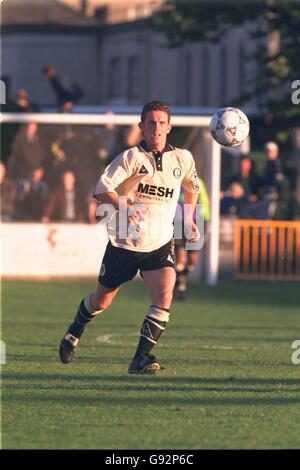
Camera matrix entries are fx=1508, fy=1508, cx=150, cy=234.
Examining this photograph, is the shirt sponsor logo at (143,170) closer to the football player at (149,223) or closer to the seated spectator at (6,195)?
the football player at (149,223)

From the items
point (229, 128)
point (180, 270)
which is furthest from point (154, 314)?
point (180, 270)

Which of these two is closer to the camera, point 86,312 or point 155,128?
point 155,128

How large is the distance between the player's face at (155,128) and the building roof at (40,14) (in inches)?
2048

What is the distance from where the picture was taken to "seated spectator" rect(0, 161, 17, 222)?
25203 millimetres

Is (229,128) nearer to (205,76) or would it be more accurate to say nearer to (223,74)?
(223,74)

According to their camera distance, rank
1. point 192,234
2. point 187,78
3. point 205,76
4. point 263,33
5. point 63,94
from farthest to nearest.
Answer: point 187,78, point 205,76, point 263,33, point 63,94, point 192,234

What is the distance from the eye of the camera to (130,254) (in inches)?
465

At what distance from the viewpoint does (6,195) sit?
2539 cm

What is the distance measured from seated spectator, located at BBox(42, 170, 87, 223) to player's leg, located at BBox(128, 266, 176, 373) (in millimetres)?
13698

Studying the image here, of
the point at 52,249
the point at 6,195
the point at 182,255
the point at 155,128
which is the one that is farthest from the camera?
the point at 6,195

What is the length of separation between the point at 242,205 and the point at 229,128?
14454mm

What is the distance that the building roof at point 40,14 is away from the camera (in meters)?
63.9

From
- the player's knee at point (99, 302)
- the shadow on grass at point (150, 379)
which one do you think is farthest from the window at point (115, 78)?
the shadow on grass at point (150, 379)
